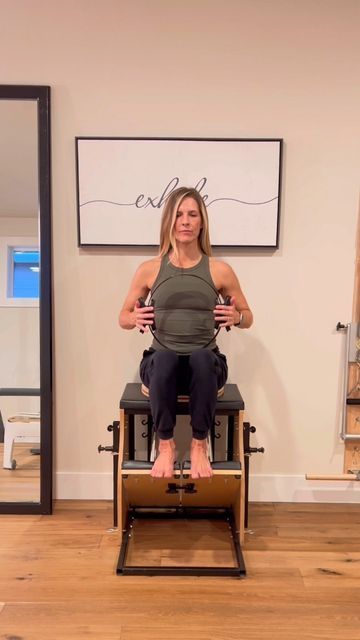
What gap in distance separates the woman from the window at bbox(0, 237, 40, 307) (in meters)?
0.50

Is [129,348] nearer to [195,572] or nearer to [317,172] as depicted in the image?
[195,572]

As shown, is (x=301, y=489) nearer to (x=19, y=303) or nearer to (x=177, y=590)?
(x=177, y=590)

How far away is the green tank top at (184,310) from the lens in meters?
1.76

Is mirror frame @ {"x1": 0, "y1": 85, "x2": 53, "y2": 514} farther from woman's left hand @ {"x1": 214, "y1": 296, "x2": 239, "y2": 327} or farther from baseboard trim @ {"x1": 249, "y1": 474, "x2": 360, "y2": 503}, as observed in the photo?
baseboard trim @ {"x1": 249, "y1": 474, "x2": 360, "y2": 503}

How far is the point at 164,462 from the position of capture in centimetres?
167

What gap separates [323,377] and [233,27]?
60.0 inches

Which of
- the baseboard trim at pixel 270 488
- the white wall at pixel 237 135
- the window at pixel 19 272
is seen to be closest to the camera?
the white wall at pixel 237 135

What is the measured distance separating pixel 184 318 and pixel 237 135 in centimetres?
85

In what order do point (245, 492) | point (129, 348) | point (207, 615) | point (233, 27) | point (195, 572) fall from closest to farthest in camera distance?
1. point (207, 615)
2. point (195, 572)
3. point (245, 492)
4. point (233, 27)
5. point (129, 348)

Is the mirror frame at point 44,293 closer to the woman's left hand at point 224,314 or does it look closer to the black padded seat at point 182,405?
the black padded seat at point 182,405

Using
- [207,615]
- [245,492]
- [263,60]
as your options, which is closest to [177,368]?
[245,492]

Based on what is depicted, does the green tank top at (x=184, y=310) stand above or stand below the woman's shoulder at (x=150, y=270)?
below

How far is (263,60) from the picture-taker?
2025 mm

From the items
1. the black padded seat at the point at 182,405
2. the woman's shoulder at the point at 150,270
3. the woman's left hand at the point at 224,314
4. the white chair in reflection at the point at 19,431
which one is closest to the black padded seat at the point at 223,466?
the black padded seat at the point at 182,405
